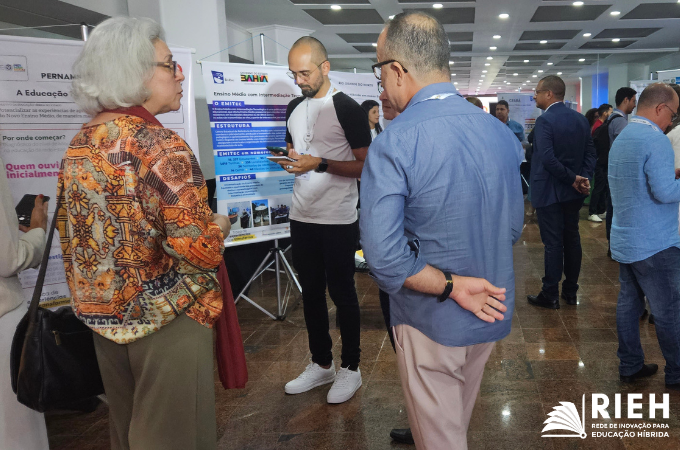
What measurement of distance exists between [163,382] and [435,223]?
2.55ft

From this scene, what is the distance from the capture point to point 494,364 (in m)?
2.85

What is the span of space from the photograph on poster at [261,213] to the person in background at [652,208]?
7.33 ft

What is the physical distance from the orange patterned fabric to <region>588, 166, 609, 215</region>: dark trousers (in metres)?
7.02

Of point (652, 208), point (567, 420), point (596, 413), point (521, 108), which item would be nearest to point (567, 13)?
point (521, 108)

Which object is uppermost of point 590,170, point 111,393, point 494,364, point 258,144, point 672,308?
point 258,144

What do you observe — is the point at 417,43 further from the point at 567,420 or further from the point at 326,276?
the point at 567,420

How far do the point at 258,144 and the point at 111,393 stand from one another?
2424 millimetres

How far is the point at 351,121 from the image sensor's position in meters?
2.28

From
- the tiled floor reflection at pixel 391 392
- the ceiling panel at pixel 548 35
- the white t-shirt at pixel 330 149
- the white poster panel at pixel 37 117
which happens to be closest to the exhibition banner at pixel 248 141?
the tiled floor reflection at pixel 391 392

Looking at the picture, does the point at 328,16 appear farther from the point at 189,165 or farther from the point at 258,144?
the point at 189,165

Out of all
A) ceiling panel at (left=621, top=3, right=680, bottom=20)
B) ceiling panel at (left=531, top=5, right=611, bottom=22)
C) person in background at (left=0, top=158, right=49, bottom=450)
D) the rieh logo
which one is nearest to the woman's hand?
person in background at (left=0, top=158, right=49, bottom=450)

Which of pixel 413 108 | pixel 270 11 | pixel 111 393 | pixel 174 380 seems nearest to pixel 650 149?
pixel 413 108

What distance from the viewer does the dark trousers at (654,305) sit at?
2.29 m

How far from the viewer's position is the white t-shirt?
2293mm
